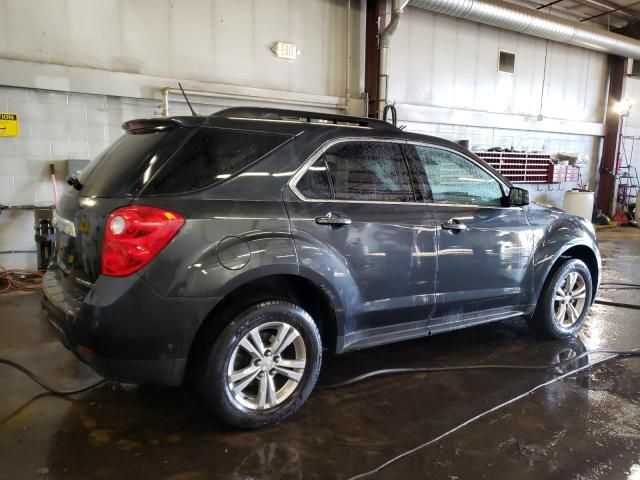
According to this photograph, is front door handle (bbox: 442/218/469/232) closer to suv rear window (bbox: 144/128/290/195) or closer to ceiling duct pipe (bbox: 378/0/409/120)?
suv rear window (bbox: 144/128/290/195)

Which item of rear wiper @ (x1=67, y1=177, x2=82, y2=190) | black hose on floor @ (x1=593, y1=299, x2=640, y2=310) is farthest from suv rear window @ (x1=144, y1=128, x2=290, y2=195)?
black hose on floor @ (x1=593, y1=299, x2=640, y2=310)

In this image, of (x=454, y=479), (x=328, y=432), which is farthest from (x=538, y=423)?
(x=328, y=432)

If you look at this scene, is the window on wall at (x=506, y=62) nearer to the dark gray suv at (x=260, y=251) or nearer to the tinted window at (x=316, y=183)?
the dark gray suv at (x=260, y=251)

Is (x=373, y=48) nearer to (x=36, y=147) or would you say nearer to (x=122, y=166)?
(x=36, y=147)

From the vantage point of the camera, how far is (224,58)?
22.6 feet

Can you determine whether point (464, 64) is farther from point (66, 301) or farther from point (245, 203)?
point (66, 301)

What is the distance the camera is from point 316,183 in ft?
8.70

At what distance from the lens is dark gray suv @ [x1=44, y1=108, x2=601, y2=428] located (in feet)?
7.13

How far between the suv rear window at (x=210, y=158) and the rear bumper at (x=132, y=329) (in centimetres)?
48

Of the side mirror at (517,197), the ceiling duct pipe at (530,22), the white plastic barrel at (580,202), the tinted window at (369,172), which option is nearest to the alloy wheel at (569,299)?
the side mirror at (517,197)

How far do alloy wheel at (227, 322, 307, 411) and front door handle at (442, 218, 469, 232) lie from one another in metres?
1.20

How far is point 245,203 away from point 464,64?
8.36m

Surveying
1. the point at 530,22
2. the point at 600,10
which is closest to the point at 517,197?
the point at 530,22

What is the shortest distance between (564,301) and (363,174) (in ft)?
7.13
